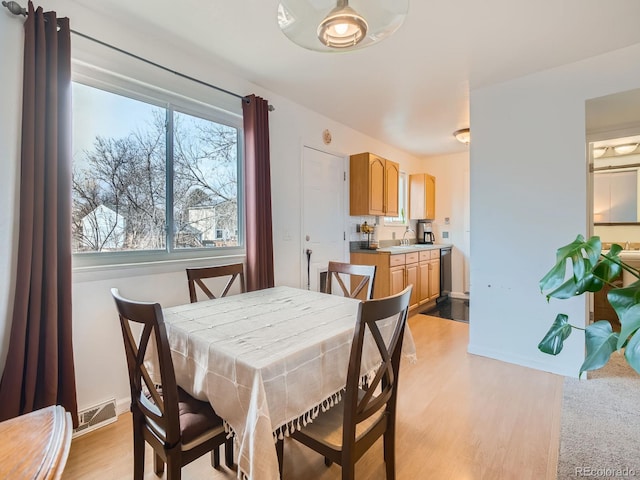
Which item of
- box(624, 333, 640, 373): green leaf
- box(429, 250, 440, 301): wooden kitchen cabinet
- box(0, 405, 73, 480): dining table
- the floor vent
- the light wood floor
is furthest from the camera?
box(429, 250, 440, 301): wooden kitchen cabinet

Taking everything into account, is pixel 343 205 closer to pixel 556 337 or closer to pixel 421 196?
pixel 421 196

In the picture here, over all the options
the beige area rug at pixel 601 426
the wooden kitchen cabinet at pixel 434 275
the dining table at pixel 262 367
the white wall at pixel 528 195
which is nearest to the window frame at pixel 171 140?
the dining table at pixel 262 367

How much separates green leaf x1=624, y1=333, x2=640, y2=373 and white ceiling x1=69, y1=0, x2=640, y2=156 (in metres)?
1.87

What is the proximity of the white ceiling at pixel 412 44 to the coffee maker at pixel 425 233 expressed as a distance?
2.72m

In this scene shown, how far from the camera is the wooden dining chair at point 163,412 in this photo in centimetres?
106

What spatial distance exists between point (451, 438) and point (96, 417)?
2119 mm

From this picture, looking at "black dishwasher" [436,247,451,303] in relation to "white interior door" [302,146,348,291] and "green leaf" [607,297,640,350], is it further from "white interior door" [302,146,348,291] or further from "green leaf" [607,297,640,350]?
"green leaf" [607,297,640,350]

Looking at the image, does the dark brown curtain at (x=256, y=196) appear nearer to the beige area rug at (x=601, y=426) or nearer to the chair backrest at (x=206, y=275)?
the chair backrest at (x=206, y=275)

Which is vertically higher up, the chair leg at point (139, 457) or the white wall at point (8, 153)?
the white wall at point (8, 153)

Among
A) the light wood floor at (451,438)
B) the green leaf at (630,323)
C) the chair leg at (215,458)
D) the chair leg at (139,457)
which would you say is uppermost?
the green leaf at (630,323)

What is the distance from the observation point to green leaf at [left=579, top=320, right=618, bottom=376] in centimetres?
119

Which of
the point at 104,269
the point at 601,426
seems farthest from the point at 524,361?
the point at 104,269

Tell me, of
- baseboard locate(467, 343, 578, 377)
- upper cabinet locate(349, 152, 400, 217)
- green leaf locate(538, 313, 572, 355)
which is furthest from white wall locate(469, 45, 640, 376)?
upper cabinet locate(349, 152, 400, 217)

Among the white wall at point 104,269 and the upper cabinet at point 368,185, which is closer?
the white wall at point 104,269
